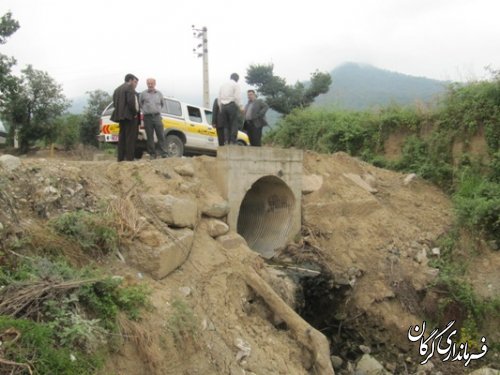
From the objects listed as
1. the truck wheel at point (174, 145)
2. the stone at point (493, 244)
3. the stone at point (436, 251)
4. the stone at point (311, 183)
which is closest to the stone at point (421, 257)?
the stone at point (436, 251)

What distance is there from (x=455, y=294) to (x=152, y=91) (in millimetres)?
7042

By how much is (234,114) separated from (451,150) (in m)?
6.84

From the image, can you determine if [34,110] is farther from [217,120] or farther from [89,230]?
[89,230]

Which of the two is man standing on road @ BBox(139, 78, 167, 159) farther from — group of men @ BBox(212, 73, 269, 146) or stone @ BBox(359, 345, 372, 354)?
stone @ BBox(359, 345, 372, 354)

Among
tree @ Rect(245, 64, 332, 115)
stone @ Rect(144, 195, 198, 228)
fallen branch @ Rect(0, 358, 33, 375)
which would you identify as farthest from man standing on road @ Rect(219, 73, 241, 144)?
tree @ Rect(245, 64, 332, 115)

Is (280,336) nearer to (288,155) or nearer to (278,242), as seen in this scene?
(278,242)

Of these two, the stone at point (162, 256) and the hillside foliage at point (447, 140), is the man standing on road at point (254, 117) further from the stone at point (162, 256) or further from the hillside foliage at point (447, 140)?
the hillside foliage at point (447, 140)

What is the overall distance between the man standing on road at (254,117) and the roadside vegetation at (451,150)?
476 centimetres

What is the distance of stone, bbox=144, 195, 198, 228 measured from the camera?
7809mm

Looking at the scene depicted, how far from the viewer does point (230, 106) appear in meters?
10.5

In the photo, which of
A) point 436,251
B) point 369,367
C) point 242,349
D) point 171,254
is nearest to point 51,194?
point 171,254

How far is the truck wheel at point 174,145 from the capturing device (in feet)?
41.1

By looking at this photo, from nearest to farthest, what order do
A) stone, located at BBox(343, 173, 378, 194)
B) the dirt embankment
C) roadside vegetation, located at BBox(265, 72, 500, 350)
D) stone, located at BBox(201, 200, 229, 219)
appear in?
the dirt embankment
stone, located at BBox(201, 200, 229, 219)
roadside vegetation, located at BBox(265, 72, 500, 350)
stone, located at BBox(343, 173, 378, 194)

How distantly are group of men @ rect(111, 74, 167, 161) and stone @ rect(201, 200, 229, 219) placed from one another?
5.68 feet
